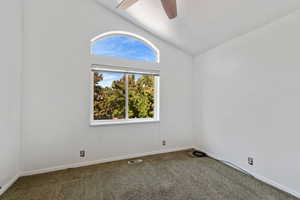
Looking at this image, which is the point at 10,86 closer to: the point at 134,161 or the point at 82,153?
the point at 82,153

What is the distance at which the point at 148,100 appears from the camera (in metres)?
3.40

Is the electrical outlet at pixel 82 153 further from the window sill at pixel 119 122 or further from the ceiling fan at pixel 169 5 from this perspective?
the ceiling fan at pixel 169 5

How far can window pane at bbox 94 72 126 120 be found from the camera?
2.88 metres

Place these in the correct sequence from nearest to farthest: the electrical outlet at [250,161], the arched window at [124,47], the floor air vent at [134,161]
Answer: the electrical outlet at [250,161]
the floor air vent at [134,161]
the arched window at [124,47]

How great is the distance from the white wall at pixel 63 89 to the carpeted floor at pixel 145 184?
1.17 feet

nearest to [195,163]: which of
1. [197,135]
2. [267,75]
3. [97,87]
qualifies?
[197,135]

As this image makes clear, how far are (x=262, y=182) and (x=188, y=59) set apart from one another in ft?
9.41

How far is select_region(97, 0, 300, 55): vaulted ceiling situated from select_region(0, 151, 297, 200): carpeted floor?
2429 millimetres

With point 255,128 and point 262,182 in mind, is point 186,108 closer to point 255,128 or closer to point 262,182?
point 255,128

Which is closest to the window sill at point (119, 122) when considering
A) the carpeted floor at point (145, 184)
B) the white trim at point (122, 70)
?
the carpeted floor at point (145, 184)

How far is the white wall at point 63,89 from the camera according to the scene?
7.54ft

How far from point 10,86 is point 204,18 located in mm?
3199

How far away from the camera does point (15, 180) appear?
81.6 inches

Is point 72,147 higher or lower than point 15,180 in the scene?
higher
